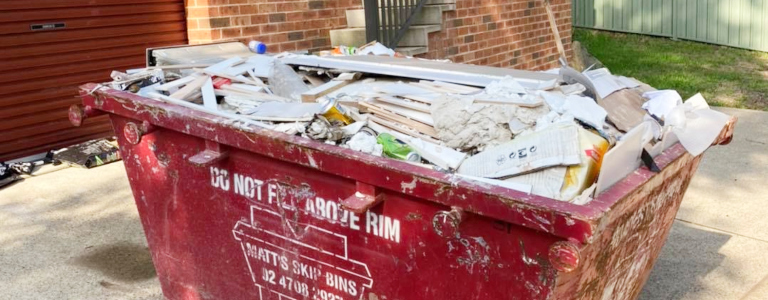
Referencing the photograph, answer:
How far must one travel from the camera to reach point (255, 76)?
4.05m

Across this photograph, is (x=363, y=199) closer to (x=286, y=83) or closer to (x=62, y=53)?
(x=286, y=83)

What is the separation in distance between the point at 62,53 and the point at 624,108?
4952mm

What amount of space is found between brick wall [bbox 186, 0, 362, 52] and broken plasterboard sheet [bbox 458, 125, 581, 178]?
14.8ft

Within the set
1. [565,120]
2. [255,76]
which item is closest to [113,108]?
[255,76]

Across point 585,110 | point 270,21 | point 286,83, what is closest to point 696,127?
point 585,110

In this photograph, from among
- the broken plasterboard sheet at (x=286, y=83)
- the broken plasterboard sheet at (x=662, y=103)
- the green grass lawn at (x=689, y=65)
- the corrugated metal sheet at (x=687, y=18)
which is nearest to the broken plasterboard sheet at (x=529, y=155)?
the broken plasterboard sheet at (x=662, y=103)

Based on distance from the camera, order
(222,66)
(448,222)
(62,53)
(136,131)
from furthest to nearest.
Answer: (62,53), (222,66), (136,131), (448,222)

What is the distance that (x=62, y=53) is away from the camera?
262 inches

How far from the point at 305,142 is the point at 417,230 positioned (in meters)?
0.55

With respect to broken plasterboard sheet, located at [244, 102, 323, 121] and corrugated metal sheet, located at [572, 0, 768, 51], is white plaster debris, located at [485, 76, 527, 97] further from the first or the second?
corrugated metal sheet, located at [572, 0, 768, 51]

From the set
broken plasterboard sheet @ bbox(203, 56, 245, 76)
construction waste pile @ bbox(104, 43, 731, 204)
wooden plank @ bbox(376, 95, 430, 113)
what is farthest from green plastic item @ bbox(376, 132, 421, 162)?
broken plasterboard sheet @ bbox(203, 56, 245, 76)

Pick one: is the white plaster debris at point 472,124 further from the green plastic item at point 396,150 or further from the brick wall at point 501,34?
the brick wall at point 501,34

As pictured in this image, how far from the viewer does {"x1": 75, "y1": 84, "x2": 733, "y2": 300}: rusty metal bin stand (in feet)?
8.25

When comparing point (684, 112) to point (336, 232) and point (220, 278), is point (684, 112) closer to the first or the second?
point (336, 232)
